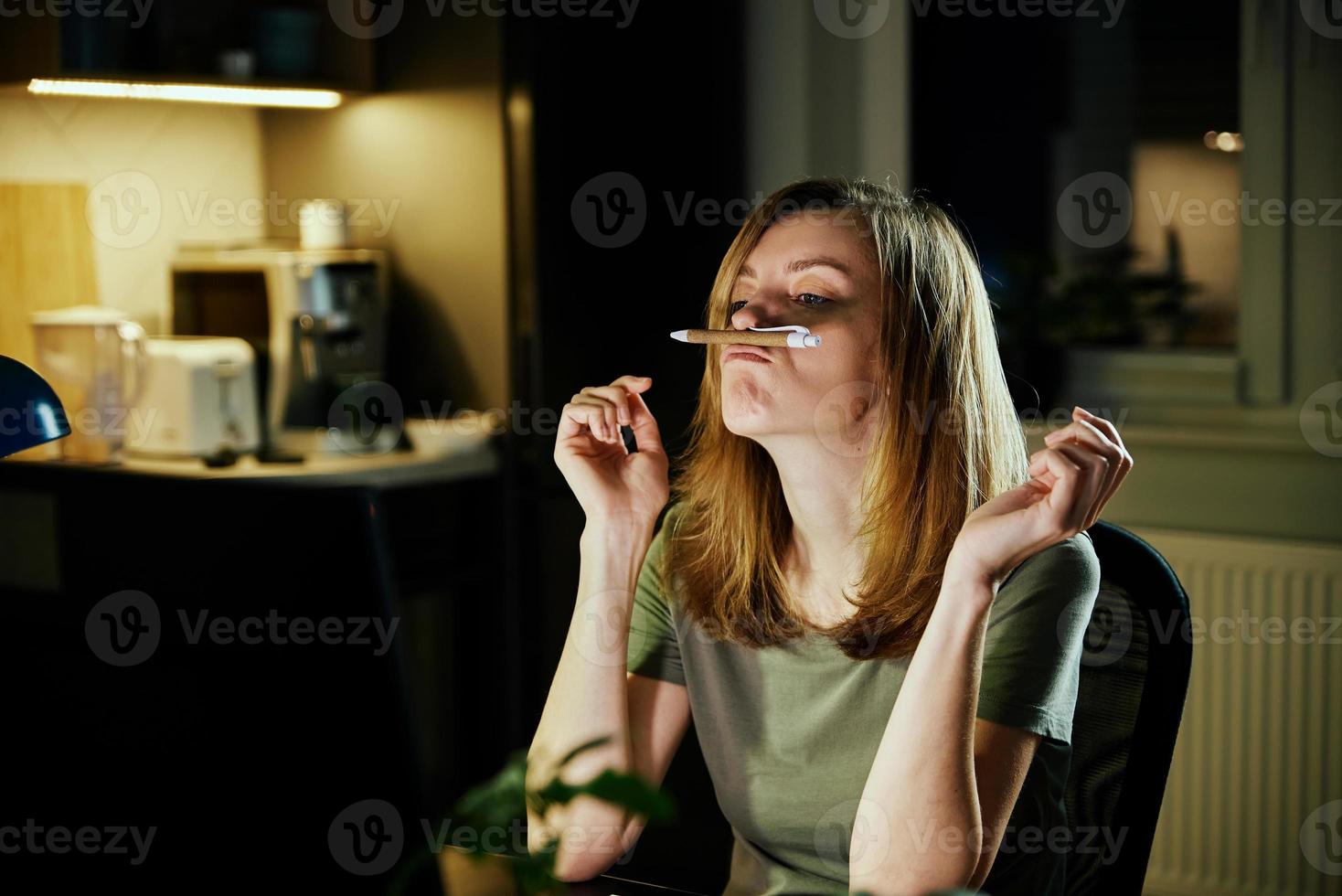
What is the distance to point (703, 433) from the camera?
154cm

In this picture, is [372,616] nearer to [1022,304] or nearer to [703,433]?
[703,433]

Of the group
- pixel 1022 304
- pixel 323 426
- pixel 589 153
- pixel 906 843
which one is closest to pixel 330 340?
pixel 323 426

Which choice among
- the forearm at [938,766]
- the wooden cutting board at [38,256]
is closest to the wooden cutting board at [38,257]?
the wooden cutting board at [38,256]

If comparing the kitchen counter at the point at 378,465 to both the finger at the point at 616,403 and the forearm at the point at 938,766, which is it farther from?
Result: the forearm at the point at 938,766

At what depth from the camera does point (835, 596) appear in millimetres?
1374

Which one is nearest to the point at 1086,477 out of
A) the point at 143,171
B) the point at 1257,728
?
the point at 1257,728

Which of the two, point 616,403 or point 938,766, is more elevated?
point 616,403

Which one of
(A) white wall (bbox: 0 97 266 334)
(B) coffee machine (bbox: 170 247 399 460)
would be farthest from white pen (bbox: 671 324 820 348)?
(A) white wall (bbox: 0 97 266 334)

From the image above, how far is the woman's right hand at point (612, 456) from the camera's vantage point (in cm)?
142

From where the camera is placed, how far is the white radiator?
2.56 metres

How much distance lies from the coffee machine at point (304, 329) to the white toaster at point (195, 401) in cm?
6

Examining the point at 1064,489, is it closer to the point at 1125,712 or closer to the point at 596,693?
the point at 1125,712

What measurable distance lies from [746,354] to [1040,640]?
36 cm

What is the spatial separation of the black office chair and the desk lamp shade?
86cm
